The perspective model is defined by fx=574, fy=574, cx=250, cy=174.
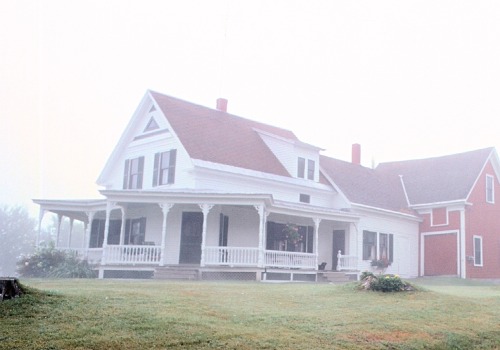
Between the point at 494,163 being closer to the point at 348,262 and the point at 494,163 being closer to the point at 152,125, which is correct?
the point at 348,262

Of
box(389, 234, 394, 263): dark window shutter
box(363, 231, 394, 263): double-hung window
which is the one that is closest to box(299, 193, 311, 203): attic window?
box(363, 231, 394, 263): double-hung window

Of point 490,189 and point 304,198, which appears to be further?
point 490,189

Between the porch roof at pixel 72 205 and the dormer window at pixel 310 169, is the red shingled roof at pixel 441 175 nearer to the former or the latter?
the dormer window at pixel 310 169

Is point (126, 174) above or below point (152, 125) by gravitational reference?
below

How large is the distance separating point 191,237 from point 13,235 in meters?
77.8

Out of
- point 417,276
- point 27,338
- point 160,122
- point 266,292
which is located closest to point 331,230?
point 417,276

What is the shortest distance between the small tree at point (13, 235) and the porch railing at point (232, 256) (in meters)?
66.9

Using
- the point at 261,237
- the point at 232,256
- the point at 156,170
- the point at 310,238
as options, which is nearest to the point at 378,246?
the point at 310,238

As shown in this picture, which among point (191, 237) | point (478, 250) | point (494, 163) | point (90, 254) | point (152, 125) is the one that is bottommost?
point (90, 254)

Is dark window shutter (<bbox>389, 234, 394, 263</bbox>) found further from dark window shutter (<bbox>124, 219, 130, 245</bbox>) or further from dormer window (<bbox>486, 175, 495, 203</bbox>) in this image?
dark window shutter (<bbox>124, 219, 130, 245</bbox>)

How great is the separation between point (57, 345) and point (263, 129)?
24.9 metres

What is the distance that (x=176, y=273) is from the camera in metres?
21.5

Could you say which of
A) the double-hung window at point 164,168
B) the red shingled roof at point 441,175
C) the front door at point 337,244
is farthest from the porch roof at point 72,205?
the red shingled roof at point 441,175

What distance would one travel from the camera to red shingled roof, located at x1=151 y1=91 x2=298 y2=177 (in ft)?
83.3
